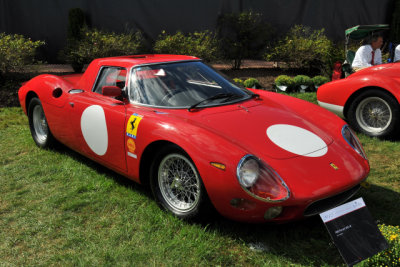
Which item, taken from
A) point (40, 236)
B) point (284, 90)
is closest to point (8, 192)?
point (40, 236)

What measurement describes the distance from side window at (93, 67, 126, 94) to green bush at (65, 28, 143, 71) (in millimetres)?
4832

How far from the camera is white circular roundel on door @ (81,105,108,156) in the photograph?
324 cm

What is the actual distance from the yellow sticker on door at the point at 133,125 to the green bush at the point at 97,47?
569 cm

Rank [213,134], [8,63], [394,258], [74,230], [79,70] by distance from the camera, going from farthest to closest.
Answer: [79,70]
[8,63]
[74,230]
[213,134]
[394,258]

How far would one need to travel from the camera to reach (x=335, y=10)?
442 inches

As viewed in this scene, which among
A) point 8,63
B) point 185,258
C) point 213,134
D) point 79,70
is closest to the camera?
point 185,258

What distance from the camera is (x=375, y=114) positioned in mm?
4789

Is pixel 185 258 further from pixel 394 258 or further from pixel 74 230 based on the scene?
pixel 394 258

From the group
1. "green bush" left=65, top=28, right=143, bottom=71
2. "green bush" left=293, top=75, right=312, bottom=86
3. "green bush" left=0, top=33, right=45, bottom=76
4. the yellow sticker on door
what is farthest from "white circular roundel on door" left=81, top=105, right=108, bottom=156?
"green bush" left=293, top=75, right=312, bottom=86

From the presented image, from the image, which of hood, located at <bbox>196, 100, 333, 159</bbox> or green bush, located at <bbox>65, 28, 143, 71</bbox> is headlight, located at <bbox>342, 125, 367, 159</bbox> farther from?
green bush, located at <bbox>65, 28, 143, 71</bbox>

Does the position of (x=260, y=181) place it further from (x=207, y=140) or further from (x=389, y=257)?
(x=389, y=257)

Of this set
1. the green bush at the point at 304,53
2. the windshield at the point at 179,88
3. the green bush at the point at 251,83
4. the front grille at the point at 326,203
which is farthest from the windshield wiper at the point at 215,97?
the green bush at the point at 304,53

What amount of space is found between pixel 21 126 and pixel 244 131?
4155mm

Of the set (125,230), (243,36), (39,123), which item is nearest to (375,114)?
(125,230)
